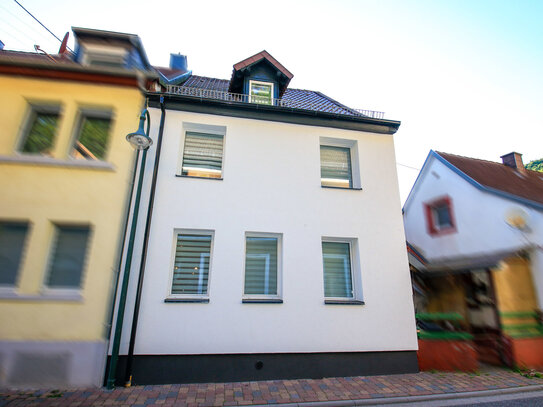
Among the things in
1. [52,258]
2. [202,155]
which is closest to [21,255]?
[52,258]

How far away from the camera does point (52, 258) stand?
5262 mm

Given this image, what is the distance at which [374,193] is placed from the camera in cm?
687

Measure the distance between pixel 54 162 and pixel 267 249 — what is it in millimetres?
4855

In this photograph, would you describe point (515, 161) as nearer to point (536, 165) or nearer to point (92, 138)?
point (536, 165)

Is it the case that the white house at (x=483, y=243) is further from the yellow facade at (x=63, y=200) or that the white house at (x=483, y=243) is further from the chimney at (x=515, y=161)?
the yellow facade at (x=63, y=200)

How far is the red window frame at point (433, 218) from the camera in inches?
423

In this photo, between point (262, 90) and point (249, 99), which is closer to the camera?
point (249, 99)

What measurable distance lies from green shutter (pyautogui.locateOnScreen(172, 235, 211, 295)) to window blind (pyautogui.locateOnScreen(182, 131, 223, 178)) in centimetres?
167

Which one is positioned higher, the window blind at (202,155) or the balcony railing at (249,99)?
the balcony railing at (249,99)

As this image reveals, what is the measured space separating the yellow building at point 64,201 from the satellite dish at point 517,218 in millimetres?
11244

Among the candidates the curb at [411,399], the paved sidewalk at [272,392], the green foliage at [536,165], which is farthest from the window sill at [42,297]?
the green foliage at [536,165]

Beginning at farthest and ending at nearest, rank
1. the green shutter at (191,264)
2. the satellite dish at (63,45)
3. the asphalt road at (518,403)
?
the satellite dish at (63,45) → the green shutter at (191,264) → the asphalt road at (518,403)

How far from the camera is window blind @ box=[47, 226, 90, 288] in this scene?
515cm

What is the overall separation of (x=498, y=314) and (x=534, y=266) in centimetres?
200
